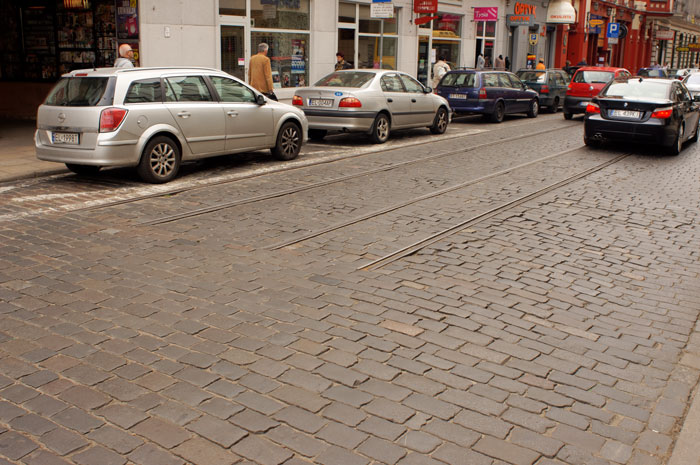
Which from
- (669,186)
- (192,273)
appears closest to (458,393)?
(192,273)

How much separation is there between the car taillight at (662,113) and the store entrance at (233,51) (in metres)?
10.3

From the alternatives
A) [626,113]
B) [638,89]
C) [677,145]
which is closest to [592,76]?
[638,89]

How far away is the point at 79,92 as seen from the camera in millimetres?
10117

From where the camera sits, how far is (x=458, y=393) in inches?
163

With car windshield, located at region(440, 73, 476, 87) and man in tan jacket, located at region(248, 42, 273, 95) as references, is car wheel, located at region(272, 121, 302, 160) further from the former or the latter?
car windshield, located at region(440, 73, 476, 87)

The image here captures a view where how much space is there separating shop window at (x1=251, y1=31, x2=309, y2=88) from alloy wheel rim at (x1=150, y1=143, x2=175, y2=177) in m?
9.77

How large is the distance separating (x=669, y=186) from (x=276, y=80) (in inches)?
489

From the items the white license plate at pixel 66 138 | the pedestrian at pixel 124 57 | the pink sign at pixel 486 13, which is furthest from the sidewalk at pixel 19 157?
the pink sign at pixel 486 13

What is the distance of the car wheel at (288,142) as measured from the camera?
12711 millimetres

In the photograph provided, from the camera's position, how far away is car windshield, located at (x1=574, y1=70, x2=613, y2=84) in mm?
23453

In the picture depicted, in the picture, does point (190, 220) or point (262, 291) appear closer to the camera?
point (262, 291)

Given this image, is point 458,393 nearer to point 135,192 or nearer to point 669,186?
point 135,192

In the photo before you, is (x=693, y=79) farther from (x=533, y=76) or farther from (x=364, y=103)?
(x=364, y=103)

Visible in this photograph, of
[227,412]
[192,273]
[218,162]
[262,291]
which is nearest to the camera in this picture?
[227,412]
